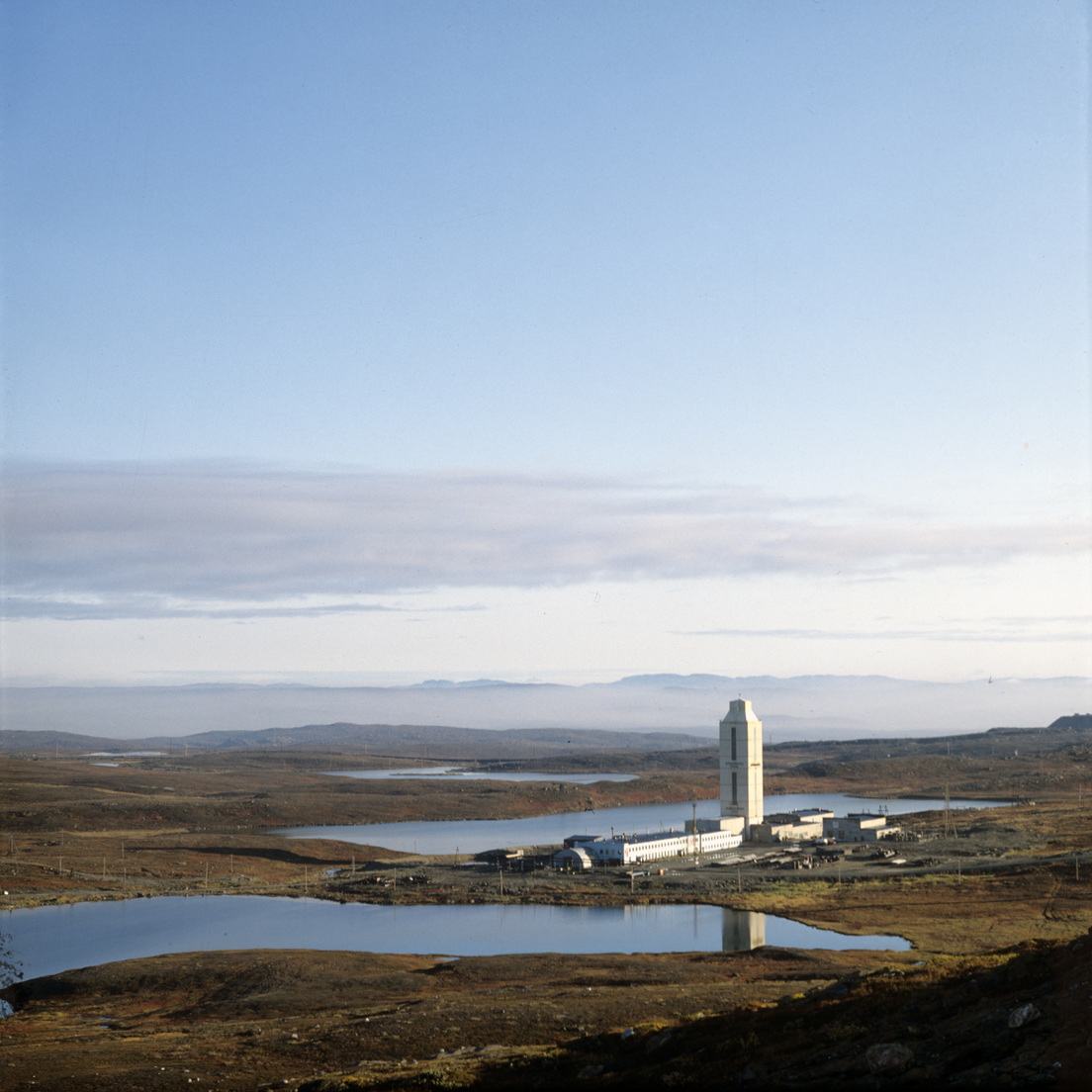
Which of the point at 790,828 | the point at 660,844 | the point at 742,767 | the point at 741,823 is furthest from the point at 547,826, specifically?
the point at 660,844

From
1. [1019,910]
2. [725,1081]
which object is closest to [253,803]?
[1019,910]

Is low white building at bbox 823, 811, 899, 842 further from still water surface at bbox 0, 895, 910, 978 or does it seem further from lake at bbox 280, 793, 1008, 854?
still water surface at bbox 0, 895, 910, 978

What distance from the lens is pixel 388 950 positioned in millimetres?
59531

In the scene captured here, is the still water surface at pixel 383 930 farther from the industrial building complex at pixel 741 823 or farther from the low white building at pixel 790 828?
the low white building at pixel 790 828

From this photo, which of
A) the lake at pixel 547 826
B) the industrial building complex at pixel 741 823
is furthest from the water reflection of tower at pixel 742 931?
the lake at pixel 547 826

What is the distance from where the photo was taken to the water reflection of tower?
5950 cm

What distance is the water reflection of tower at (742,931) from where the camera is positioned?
195ft

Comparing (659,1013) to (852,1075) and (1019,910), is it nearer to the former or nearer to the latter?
(852,1075)

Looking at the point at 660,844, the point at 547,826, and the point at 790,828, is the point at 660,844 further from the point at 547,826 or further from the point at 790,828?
the point at 547,826

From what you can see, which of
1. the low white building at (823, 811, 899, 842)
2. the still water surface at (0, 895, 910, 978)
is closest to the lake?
the low white building at (823, 811, 899, 842)

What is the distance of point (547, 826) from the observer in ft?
460

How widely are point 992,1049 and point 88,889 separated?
72907 millimetres

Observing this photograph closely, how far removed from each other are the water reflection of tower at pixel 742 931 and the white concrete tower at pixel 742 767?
123ft

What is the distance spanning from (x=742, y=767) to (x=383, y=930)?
161ft
